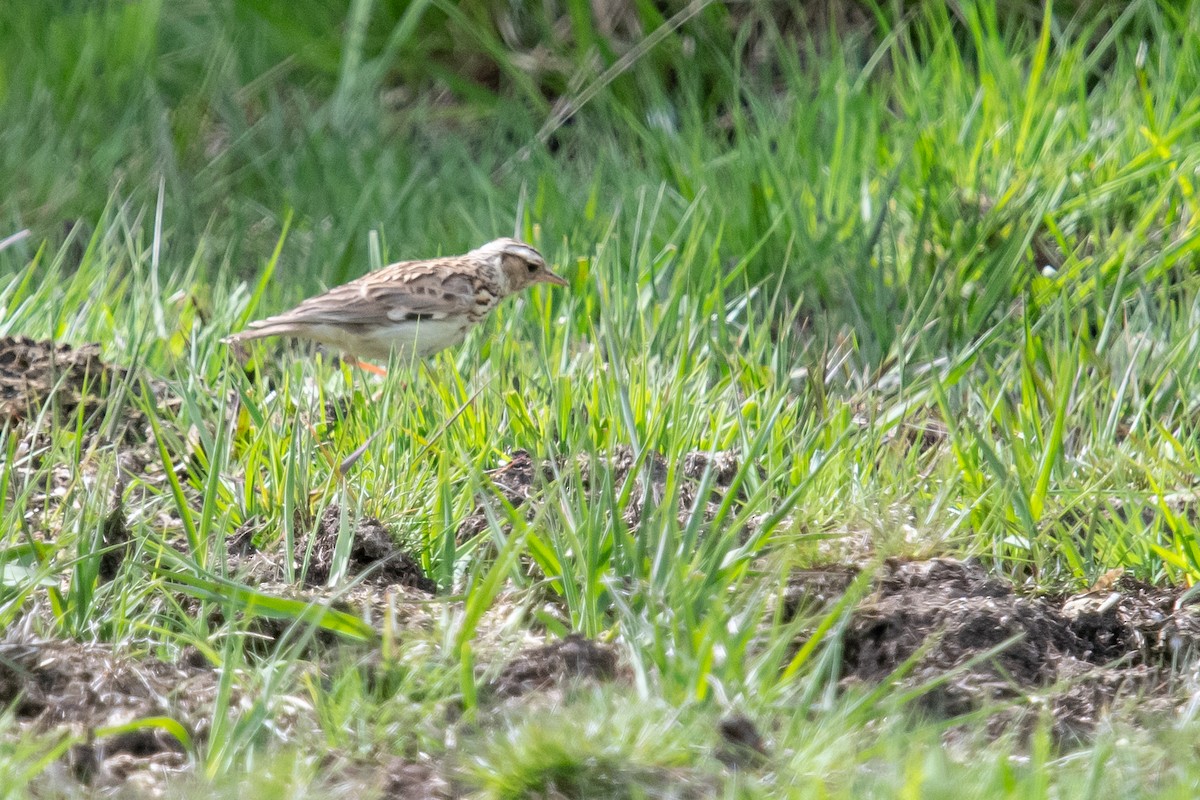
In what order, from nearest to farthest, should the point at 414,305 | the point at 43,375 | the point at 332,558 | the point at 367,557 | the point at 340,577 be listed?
the point at 340,577 < the point at 332,558 < the point at 367,557 < the point at 43,375 < the point at 414,305

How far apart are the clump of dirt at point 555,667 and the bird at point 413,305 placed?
2.24 m

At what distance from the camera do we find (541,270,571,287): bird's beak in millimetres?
5172

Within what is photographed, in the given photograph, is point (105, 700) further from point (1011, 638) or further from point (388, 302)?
point (388, 302)

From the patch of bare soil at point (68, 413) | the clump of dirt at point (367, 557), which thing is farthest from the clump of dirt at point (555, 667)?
the patch of bare soil at point (68, 413)

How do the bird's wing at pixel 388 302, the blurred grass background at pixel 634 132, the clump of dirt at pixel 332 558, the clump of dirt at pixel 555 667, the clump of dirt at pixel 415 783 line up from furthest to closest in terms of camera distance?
the blurred grass background at pixel 634 132 → the bird's wing at pixel 388 302 → the clump of dirt at pixel 332 558 → the clump of dirt at pixel 555 667 → the clump of dirt at pixel 415 783

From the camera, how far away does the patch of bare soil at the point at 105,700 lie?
2645 mm

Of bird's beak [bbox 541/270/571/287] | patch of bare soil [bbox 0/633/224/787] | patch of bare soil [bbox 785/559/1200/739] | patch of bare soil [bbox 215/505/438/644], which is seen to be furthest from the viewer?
bird's beak [bbox 541/270/571/287]

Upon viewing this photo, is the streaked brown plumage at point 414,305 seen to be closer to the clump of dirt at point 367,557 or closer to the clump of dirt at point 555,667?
the clump of dirt at point 367,557

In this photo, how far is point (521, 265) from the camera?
5.30 m

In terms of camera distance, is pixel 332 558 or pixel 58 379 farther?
pixel 58 379

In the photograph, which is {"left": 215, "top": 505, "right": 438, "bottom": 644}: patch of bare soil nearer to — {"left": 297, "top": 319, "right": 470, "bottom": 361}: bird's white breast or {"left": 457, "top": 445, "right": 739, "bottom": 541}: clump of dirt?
{"left": 457, "top": 445, "right": 739, "bottom": 541}: clump of dirt

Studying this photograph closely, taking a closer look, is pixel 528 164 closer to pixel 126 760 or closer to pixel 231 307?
pixel 231 307

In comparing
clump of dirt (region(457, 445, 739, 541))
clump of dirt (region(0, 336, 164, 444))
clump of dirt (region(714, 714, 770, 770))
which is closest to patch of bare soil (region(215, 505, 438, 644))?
clump of dirt (region(457, 445, 739, 541))

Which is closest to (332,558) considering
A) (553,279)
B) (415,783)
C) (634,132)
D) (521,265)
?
(415,783)
